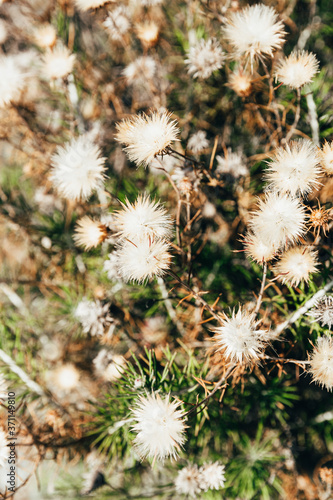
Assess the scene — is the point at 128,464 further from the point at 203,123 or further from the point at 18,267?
the point at 203,123

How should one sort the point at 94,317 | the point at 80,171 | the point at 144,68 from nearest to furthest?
the point at 80,171 < the point at 94,317 < the point at 144,68

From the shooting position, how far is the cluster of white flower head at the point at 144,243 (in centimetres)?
45

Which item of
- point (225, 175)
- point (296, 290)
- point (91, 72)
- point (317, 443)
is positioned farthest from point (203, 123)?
point (317, 443)

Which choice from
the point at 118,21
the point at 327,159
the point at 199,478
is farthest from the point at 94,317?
the point at 118,21

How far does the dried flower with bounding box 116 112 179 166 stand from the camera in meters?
0.47

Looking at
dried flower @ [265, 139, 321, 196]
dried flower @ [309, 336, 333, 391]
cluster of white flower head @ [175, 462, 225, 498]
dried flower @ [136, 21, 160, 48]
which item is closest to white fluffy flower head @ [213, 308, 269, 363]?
dried flower @ [309, 336, 333, 391]

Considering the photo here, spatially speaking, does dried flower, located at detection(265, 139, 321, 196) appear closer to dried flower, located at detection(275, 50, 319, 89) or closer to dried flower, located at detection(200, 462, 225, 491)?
dried flower, located at detection(275, 50, 319, 89)

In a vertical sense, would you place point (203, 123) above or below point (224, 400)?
above

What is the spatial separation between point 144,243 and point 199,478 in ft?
1.65

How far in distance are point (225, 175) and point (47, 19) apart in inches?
27.3

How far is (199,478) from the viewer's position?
24.9 inches

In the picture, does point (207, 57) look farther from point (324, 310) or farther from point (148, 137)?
point (324, 310)

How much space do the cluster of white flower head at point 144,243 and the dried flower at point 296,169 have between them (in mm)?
188

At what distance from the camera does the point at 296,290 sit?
25.2 inches
